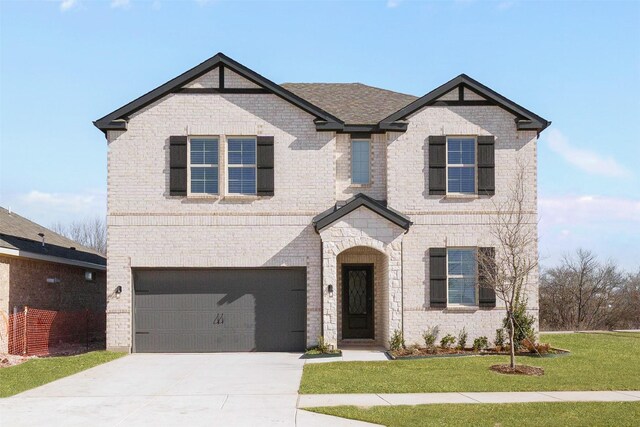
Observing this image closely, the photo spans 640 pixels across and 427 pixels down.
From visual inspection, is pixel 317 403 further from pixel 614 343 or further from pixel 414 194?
pixel 614 343

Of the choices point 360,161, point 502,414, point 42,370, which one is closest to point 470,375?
point 502,414

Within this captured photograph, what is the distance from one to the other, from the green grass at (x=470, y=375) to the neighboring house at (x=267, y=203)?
9.51 ft

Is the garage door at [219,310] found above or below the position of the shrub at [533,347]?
above

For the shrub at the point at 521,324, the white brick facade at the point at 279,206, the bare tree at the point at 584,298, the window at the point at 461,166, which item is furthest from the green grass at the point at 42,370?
the bare tree at the point at 584,298

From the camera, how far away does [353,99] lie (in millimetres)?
23297

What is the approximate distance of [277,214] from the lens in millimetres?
20000

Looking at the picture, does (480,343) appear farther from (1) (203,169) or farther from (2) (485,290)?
(1) (203,169)

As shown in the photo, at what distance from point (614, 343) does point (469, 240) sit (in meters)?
6.06

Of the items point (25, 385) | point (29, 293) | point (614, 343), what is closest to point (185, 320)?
point (29, 293)

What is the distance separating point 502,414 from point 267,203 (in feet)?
35.1

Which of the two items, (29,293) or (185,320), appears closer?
(185,320)

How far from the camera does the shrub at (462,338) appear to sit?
1969 centimetres

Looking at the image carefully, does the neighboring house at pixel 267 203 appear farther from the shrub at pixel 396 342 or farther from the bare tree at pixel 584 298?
the bare tree at pixel 584 298

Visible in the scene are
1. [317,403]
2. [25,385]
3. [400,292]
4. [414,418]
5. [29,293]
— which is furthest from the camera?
[29,293]
